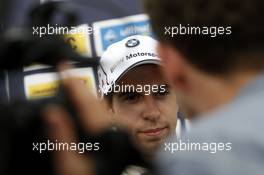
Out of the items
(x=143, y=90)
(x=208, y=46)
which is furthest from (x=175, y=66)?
(x=143, y=90)

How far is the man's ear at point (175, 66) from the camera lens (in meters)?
0.81

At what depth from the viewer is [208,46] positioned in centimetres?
82

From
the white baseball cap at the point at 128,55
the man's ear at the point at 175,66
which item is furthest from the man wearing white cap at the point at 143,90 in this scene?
the man's ear at the point at 175,66

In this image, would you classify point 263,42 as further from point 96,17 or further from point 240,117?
point 96,17

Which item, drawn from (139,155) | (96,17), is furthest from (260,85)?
(96,17)

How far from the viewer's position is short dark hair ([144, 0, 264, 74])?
29.9 inches

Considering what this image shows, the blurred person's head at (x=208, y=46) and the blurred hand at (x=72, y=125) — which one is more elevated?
the blurred person's head at (x=208, y=46)

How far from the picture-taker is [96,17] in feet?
4.49

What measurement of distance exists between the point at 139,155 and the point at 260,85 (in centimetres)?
16

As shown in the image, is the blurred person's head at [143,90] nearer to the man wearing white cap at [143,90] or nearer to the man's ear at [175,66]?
the man wearing white cap at [143,90]

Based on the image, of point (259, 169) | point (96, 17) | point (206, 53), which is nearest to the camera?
point (259, 169)

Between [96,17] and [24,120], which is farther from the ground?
[96,17]

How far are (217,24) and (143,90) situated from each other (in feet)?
2.13

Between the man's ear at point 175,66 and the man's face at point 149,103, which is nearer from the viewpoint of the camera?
the man's ear at point 175,66
